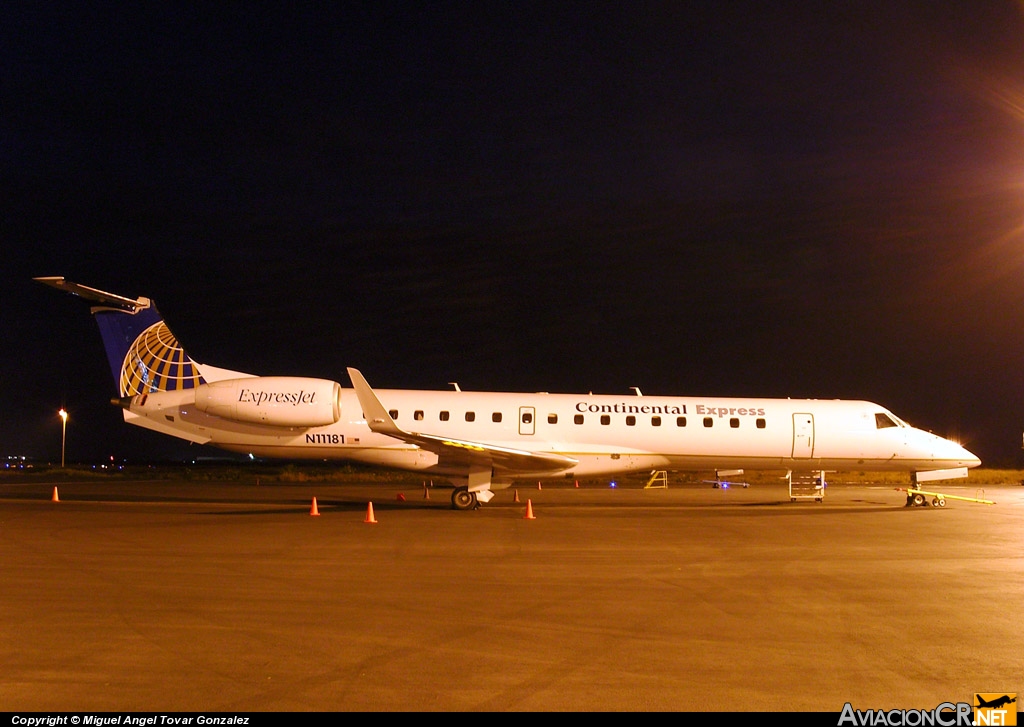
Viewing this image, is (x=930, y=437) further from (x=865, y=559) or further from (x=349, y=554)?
(x=349, y=554)

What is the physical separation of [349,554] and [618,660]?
6.13 metres

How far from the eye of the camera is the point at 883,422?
71.2 ft

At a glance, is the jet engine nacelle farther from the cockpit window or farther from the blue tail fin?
the cockpit window

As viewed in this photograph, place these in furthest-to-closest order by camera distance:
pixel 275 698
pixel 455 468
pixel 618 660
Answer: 1. pixel 455 468
2. pixel 618 660
3. pixel 275 698

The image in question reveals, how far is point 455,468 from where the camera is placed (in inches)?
766

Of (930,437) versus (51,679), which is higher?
(930,437)

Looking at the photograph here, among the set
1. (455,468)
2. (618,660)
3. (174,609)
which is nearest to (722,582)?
(618,660)

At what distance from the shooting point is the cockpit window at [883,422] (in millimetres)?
21594

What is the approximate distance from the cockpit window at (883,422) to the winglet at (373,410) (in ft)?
41.3

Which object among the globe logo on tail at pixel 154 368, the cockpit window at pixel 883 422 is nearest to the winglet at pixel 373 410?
the globe logo on tail at pixel 154 368

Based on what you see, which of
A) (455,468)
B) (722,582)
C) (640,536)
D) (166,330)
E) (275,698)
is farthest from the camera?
(166,330)

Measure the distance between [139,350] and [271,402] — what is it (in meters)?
4.01

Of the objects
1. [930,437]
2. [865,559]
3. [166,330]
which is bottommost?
[865,559]

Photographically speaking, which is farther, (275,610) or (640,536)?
(640,536)
